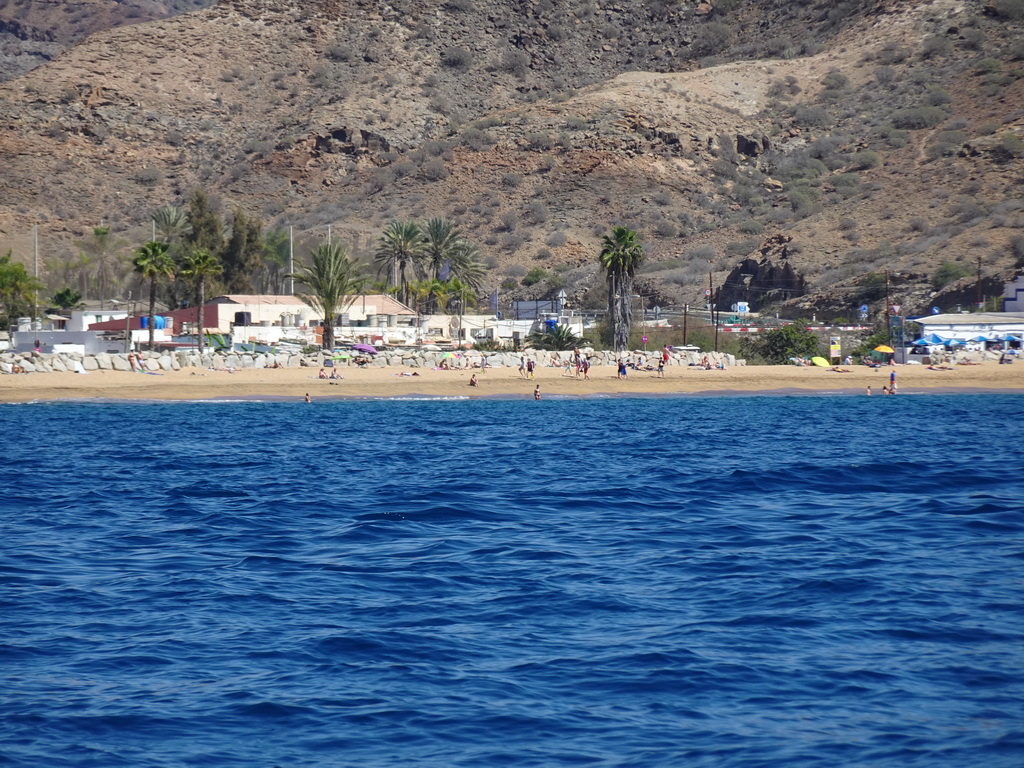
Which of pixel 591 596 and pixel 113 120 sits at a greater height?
pixel 113 120

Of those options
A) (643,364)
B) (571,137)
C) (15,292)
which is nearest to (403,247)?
(15,292)

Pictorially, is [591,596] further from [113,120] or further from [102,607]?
[113,120]

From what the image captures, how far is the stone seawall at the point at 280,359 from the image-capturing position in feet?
172

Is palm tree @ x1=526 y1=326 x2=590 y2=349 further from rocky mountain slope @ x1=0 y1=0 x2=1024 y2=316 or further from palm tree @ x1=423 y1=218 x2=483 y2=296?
rocky mountain slope @ x1=0 y1=0 x2=1024 y2=316

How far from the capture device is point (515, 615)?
11.7 meters

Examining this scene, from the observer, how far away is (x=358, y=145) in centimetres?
11750

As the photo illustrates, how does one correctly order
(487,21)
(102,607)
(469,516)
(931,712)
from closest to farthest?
(931,712) → (102,607) → (469,516) → (487,21)

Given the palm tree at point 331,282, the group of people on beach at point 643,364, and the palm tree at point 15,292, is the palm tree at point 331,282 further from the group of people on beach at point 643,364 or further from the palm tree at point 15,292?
the palm tree at point 15,292

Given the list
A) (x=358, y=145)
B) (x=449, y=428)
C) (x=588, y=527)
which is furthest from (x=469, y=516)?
(x=358, y=145)

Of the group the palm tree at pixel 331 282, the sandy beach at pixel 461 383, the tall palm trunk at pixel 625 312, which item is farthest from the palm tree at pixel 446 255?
the sandy beach at pixel 461 383

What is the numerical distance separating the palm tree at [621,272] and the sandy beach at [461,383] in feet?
26.2

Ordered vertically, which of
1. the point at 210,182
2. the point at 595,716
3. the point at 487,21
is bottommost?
the point at 595,716

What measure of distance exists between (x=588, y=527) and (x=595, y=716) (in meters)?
8.27

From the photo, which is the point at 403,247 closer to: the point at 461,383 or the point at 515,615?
the point at 461,383
